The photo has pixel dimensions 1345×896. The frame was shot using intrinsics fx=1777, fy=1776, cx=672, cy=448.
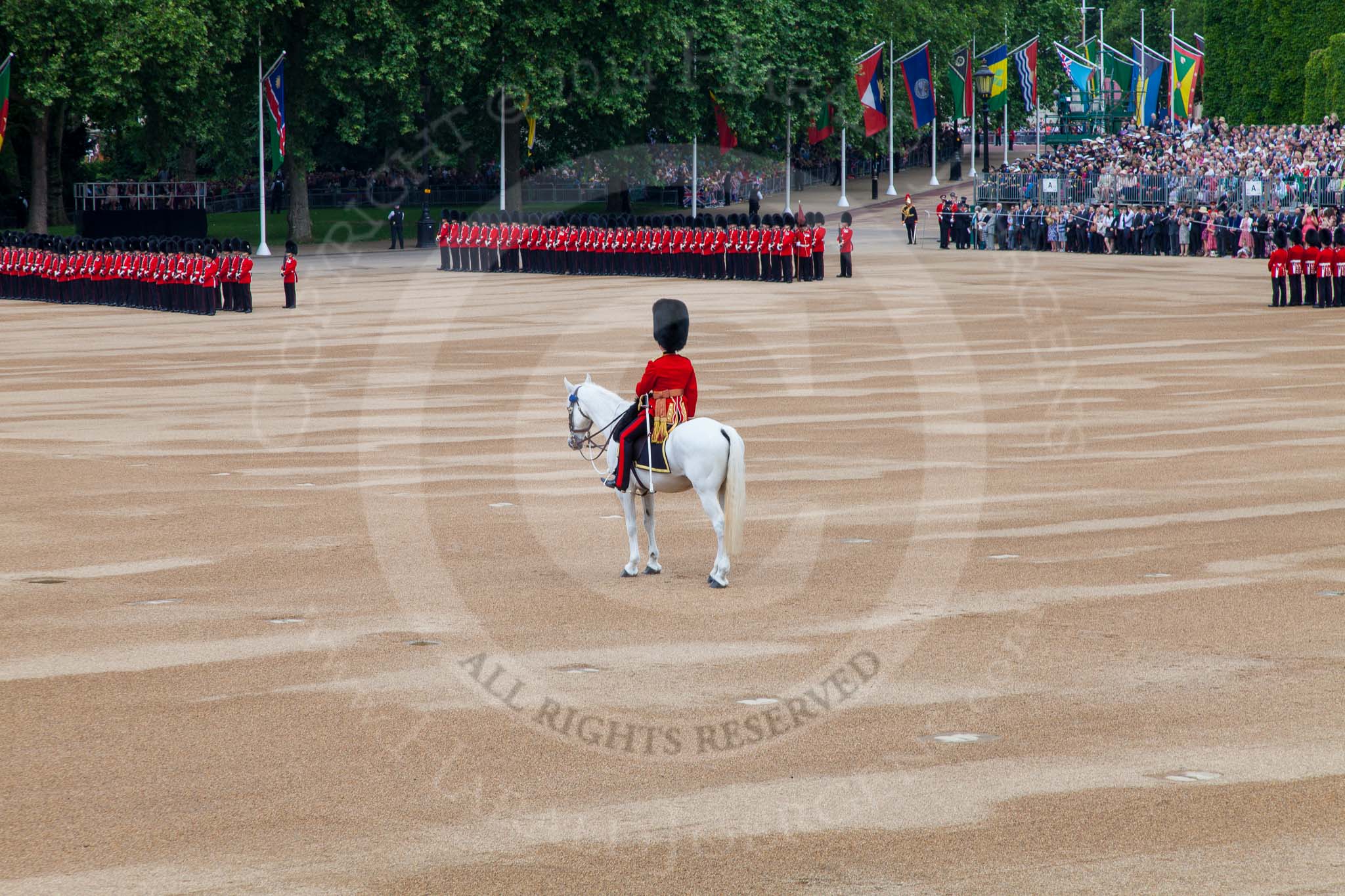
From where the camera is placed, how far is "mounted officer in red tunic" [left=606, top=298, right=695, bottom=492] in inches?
425

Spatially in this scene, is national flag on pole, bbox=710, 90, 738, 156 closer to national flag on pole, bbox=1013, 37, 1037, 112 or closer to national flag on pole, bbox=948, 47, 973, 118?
national flag on pole, bbox=948, 47, 973, 118

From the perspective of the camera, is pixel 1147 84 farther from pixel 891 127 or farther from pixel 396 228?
pixel 396 228

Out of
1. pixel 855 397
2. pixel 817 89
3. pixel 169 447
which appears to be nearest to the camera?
pixel 169 447

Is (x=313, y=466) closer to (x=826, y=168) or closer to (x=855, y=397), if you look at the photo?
(x=855, y=397)

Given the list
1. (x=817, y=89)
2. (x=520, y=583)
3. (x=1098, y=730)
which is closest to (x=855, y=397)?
(x=520, y=583)

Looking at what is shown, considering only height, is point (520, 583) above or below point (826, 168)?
below

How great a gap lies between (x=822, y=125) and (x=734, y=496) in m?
51.8

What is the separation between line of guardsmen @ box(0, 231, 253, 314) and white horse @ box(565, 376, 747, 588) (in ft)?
73.8

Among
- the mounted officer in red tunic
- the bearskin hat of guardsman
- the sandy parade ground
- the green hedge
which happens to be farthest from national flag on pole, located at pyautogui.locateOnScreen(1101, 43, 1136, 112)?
the mounted officer in red tunic

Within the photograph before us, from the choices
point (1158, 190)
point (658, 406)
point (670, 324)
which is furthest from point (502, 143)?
point (658, 406)

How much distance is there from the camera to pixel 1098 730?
7773mm

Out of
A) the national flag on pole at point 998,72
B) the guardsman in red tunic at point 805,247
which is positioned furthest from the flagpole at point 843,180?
the guardsman in red tunic at point 805,247

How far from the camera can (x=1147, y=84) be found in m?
54.7

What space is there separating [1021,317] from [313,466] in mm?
16515
